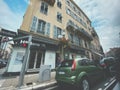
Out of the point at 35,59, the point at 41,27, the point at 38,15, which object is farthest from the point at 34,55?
the point at 38,15

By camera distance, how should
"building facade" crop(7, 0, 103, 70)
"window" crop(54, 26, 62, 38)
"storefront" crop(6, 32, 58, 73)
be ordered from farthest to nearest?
"window" crop(54, 26, 62, 38)
"building facade" crop(7, 0, 103, 70)
"storefront" crop(6, 32, 58, 73)

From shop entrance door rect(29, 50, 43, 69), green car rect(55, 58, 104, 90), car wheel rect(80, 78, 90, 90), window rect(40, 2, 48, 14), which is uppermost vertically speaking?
window rect(40, 2, 48, 14)

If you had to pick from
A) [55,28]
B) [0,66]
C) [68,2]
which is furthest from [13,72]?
[68,2]

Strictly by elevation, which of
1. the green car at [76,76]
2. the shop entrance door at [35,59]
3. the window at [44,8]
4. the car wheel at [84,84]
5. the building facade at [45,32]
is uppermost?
the window at [44,8]

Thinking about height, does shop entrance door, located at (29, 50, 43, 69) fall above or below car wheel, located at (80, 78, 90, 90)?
above

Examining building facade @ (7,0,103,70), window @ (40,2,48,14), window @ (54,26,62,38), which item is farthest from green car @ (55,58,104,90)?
window @ (40,2,48,14)

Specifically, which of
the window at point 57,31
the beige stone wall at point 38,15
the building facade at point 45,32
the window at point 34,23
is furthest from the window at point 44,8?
the window at point 57,31

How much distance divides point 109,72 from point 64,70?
6054 millimetres

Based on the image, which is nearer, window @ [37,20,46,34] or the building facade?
the building facade

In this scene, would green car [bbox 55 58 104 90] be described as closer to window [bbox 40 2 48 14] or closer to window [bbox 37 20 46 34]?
window [bbox 37 20 46 34]

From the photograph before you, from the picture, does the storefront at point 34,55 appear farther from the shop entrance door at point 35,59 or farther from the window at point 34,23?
the window at point 34,23

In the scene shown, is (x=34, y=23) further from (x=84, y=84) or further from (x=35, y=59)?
(x=84, y=84)

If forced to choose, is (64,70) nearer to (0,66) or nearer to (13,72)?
(13,72)

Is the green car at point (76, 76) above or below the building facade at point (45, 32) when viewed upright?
below
